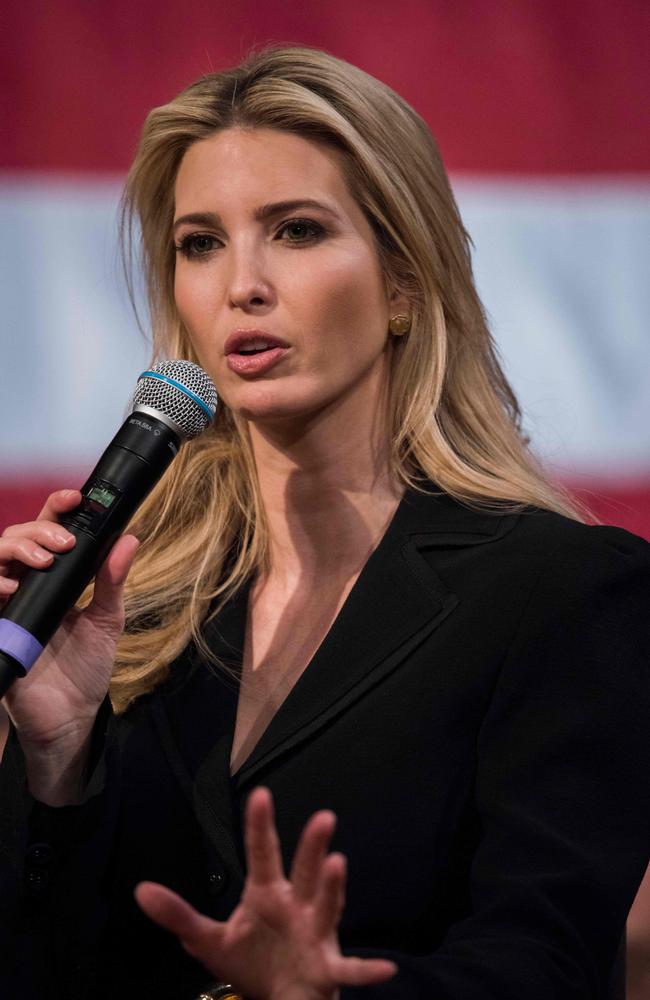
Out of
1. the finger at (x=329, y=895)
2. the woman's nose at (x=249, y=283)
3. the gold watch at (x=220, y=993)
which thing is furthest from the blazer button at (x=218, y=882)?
the woman's nose at (x=249, y=283)

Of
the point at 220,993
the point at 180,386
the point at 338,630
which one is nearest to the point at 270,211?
the point at 180,386

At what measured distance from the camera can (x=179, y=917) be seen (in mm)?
947

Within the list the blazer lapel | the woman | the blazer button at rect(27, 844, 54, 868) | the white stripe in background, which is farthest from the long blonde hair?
the white stripe in background

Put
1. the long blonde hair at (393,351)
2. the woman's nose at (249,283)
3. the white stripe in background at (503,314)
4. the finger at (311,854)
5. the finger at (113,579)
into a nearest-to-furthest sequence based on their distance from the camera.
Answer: the finger at (311,854) → the finger at (113,579) → the woman's nose at (249,283) → the long blonde hair at (393,351) → the white stripe in background at (503,314)

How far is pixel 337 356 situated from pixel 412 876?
1.97 feet

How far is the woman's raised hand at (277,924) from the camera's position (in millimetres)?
924

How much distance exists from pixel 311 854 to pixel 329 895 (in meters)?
0.03

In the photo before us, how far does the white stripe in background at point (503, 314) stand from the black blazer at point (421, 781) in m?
0.85

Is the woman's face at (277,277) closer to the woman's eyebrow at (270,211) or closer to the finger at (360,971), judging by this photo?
the woman's eyebrow at (270,211)

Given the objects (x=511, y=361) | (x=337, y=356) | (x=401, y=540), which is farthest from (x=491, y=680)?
(x=511, y=361)

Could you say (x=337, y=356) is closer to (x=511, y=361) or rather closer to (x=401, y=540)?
(x=401, y=540)

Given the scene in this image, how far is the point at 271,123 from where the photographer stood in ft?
5.46

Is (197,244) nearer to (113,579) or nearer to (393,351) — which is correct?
(393,351)

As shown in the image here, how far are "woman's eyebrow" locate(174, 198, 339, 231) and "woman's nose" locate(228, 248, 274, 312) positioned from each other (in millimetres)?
51
